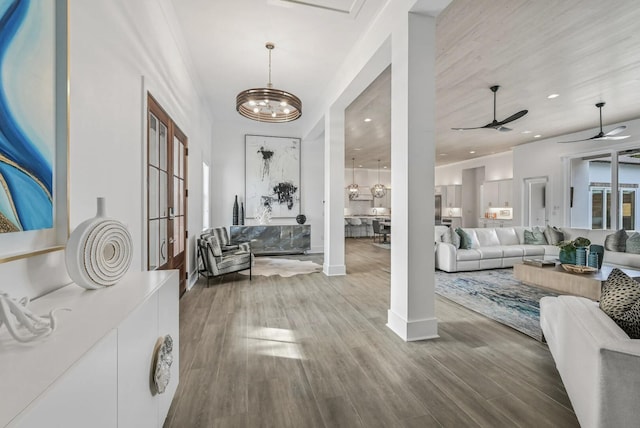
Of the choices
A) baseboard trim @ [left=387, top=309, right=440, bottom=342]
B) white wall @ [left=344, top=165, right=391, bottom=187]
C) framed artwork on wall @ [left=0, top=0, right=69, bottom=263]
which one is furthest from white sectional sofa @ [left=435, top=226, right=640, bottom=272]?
white wall @ [left=344, top=165, right=391, bottom=187]

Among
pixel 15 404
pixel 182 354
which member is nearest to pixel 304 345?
pixel 182 354

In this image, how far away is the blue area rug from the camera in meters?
2.97

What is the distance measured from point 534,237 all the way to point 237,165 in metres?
6.95

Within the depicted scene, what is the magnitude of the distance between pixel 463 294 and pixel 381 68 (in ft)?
10.4

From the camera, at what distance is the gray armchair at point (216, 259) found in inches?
165

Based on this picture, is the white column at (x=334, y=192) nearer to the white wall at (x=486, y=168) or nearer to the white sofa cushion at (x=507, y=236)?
the white sofa cushion at (x=507, y=236)

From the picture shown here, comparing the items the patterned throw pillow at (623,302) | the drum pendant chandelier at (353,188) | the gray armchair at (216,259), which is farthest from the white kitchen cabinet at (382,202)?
the patterned throw pillow at (623,302)

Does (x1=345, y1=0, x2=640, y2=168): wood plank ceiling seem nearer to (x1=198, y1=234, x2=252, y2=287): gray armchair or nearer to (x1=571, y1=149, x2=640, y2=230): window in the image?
(x1=571, y1=149, x2=640, y2=230): window

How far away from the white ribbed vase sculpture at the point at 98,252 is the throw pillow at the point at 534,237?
7.19 meters

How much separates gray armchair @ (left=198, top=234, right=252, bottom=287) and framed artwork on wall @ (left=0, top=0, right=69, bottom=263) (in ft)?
9.83

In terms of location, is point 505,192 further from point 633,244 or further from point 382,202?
point 382,202

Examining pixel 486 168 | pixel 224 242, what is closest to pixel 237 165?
pixel 224 242

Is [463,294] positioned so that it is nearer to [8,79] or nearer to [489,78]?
[489,78]

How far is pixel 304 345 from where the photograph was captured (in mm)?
2422
